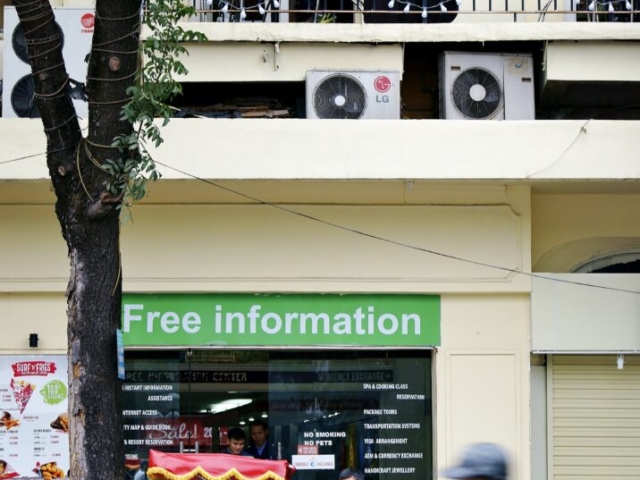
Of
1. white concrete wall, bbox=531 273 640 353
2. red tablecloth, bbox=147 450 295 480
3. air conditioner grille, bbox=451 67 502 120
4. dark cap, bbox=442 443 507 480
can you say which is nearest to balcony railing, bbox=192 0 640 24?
air conditioner grille, bbox=451 67 502 120

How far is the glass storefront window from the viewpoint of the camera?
12117mm

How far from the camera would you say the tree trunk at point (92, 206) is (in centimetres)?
773

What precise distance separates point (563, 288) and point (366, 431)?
2.30 m

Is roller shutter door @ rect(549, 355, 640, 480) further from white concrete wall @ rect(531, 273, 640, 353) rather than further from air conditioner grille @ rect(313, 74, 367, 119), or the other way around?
air conditioner grille @ rect(313, 74, 367, 119)

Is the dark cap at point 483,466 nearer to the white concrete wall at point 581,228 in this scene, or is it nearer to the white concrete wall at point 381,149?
Result: the white concrete wall at point 381,149

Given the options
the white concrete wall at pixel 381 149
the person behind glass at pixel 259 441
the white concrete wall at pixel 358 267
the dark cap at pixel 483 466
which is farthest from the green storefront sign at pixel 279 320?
the dark cap at pixel 483 466

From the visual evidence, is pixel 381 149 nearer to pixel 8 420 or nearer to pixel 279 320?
pixel 279 320

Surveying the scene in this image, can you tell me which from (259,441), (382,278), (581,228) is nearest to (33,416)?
(259,441)

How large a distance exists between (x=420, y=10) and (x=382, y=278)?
260cm

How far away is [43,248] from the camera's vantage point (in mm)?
11961

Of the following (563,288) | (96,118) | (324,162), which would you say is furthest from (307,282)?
(96,118)

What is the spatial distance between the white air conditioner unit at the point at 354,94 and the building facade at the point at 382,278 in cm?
2

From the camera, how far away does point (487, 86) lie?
12.0 meters

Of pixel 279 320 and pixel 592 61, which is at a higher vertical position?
pixel 592 61
